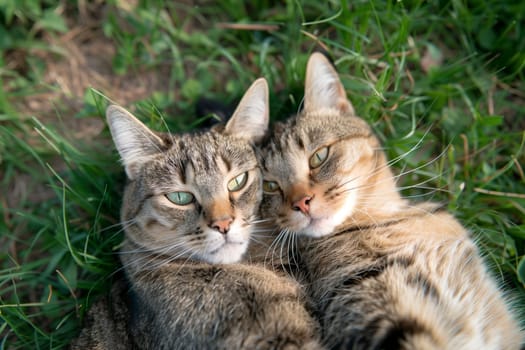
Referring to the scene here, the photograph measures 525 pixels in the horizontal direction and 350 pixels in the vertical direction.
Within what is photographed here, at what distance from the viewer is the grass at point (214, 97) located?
3.15m

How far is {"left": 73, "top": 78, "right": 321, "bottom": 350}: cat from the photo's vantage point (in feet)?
7.34

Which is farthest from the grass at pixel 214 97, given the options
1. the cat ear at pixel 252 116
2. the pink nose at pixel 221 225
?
the pink nose at pixel 221 225

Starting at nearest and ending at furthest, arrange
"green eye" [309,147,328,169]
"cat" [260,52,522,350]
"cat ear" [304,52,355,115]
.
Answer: "cat" [260,52,522,350] → "green eye" [309,147,328,169] → "cat ear" [304,52,355,115]

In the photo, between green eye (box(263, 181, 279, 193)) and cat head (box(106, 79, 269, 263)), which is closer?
cat head (box(106, 79, 269, 263))

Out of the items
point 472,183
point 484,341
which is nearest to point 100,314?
point 484,341

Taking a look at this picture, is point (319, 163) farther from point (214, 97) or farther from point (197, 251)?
point (214, 97)

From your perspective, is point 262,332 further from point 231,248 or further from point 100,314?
point 100,314

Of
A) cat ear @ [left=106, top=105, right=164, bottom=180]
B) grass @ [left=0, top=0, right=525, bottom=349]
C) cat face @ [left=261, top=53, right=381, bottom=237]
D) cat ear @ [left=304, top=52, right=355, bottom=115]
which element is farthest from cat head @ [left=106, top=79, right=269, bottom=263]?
grass @ [left=0, top=0, right=525, bottom=349]

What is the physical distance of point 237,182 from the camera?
270cm

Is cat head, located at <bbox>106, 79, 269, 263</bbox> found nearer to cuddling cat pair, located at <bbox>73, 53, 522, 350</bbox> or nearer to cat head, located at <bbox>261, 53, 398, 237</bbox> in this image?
cuddling cat pair, located at <bbox>73, 53, 522, 350</bbox>

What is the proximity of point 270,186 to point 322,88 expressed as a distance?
0.73m

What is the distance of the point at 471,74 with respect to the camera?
352 cm

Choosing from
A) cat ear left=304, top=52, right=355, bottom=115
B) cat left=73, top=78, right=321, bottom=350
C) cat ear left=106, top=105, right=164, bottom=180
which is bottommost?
cat left=73, top=78, right=321, bottom=350

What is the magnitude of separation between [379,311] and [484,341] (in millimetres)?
606
